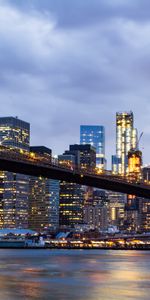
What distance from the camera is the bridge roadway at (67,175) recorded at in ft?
246

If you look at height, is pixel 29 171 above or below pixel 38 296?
above

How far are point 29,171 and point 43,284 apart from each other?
138 feet

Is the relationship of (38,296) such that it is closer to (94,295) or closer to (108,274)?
(94,295)

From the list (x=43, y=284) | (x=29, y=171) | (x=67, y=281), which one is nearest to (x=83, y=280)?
(x=67, y=281)

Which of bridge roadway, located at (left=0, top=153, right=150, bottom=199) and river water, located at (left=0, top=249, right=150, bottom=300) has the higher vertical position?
bridge roadway, located at (left=0, top=153, right=150, bottom=199)

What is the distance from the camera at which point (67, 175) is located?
83062 mm

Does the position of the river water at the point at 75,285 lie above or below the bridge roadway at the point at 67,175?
below

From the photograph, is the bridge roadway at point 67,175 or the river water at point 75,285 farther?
the bridge roadway at point 67,175

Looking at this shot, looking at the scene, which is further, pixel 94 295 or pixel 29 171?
pixel 29 171

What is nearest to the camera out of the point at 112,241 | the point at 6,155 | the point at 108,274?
the point at 108,274

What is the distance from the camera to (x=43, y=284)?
38406 millimetres

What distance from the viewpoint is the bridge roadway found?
75.1m

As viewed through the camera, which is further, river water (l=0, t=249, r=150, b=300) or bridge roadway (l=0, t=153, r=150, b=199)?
bridge roadway (l=0, t=153, r=150, b=199)

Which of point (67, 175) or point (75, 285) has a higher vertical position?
point (67, 175)
